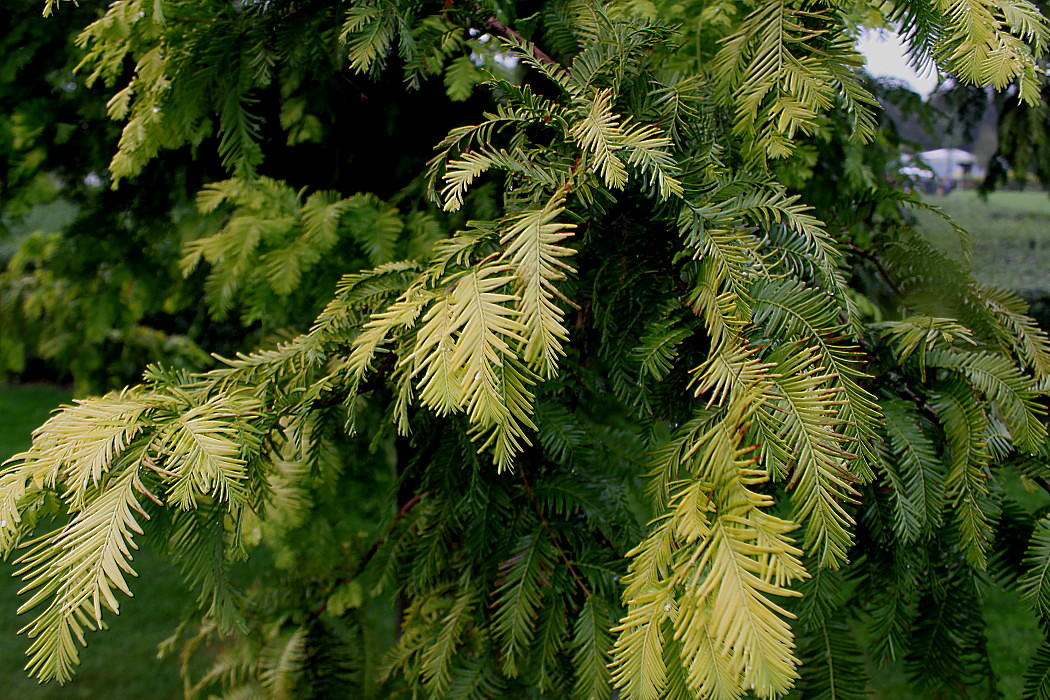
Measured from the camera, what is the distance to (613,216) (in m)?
1.21

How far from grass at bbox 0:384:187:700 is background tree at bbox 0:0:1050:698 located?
2.20 meters

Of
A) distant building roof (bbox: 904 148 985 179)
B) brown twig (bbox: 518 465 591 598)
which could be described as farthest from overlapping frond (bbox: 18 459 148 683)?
distant building roof (bbox: 904 148 985 179)

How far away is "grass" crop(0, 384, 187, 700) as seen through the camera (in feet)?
11.6

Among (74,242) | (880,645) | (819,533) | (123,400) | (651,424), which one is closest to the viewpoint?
(819,533)

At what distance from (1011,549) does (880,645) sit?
12.8 inches

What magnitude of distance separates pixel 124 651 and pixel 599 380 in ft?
13.4

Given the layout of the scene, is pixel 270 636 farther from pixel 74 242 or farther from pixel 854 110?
pixel 854 110

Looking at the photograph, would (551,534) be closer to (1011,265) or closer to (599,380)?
(599,380)

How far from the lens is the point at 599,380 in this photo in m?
1.33

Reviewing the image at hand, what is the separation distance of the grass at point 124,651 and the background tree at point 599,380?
2.20 m

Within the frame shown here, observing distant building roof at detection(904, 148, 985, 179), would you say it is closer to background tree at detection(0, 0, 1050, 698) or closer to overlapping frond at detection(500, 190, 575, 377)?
background tree at detection(0, 0, 1050, 698)

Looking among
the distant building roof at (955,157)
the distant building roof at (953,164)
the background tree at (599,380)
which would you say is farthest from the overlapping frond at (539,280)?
the distant building roof at (955,157)

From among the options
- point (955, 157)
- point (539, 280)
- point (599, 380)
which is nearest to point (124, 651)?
point (599, 380)

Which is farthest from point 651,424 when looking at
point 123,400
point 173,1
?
point 173,1
